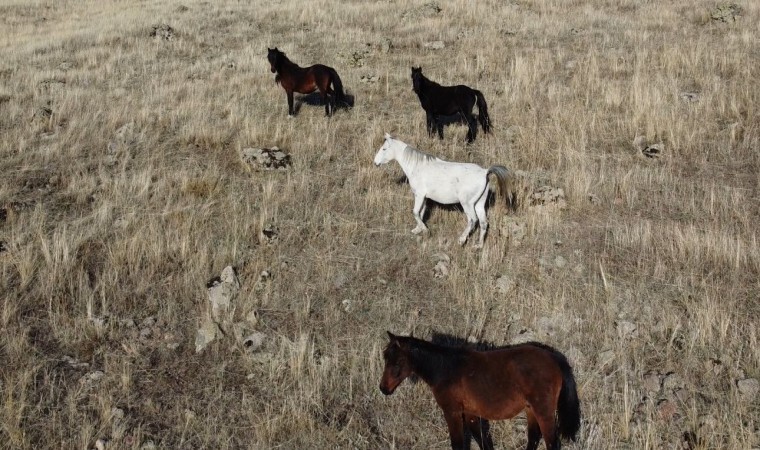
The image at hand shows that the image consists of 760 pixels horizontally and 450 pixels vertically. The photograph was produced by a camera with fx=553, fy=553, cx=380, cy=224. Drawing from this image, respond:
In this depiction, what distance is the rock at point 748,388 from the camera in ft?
16.2

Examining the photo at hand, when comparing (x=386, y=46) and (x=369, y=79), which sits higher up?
(x=386, y=46)

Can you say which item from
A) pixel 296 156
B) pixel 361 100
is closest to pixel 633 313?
pixel 296 156

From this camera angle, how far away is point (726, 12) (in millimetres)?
17172

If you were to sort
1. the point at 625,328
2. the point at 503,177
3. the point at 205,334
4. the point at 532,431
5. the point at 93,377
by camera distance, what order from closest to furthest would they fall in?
the point at 532,431, the point at 93,377, the point at 625,328, the point at 205,334, the point at 503,177

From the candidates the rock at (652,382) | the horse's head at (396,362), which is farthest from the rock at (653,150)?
the horse's head at (396,362)

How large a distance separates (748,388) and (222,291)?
18.0 feet

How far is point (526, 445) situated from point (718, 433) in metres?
1.58

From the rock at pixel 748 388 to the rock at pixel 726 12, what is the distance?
15871 mm

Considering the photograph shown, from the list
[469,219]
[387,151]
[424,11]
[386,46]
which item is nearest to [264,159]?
[387,151]

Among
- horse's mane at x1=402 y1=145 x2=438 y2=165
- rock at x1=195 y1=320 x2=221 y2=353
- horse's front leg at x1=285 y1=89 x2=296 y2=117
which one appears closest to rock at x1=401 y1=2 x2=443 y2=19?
horse's front leg at x1=285 y1=89 x2=296 y2=117

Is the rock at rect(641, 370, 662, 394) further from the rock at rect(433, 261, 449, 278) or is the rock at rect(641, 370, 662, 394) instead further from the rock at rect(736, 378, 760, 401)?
the rock at rect(433, 261, 449, 278)

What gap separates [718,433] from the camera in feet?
15.1

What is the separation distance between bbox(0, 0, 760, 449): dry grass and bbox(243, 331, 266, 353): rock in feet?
0.28

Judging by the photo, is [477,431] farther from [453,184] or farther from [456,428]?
[453,184]
